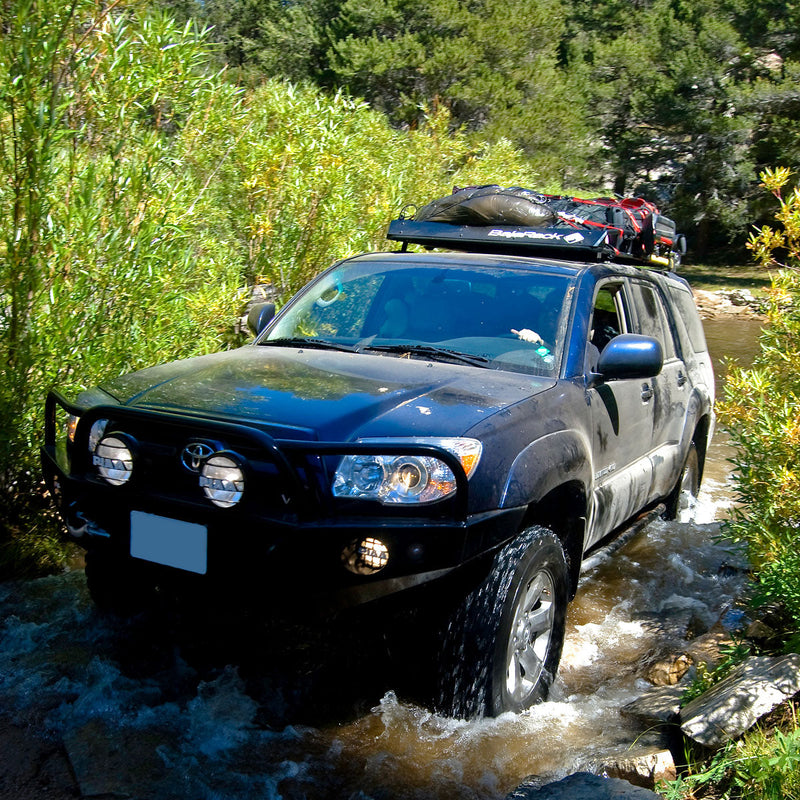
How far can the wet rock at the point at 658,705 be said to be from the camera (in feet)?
11.9

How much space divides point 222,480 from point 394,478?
590 mm

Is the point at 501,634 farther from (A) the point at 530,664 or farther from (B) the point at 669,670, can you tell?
(B) the point at 669,670

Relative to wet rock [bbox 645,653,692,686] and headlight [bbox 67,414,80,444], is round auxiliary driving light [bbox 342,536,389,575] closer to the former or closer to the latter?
headlight [bbox 67,414,80,444]

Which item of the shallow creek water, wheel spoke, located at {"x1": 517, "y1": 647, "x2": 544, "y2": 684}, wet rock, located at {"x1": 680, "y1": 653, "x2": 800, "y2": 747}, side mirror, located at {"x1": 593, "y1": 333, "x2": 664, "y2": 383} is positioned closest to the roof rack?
side mirror, located at {"x1": 593, "y1": 333, "x2": 664, "y2": 383}

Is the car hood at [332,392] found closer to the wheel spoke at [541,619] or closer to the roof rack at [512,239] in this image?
the wheel spoke at [541,619]

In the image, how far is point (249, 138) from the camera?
7332 mm

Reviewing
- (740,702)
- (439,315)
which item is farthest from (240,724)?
(439,315)

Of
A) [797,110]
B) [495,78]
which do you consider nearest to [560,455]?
[495,78]

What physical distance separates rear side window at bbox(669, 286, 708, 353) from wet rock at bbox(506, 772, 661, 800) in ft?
12.7

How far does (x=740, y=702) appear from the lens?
3.24 m

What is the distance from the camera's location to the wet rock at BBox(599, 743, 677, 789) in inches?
123

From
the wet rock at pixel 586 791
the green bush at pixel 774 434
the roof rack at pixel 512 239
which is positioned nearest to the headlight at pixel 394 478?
the wet rock at pixel 586 791

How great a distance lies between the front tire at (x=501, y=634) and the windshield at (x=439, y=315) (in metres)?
0.92

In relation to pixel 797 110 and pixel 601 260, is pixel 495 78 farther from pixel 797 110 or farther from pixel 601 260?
pixel 601 260
